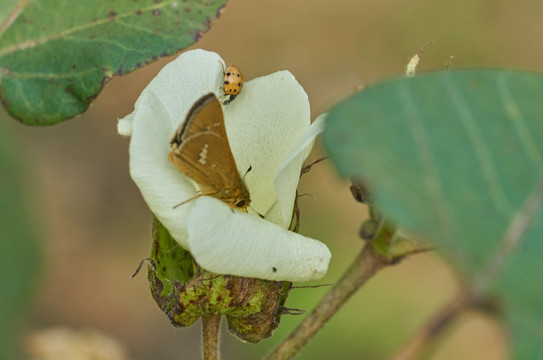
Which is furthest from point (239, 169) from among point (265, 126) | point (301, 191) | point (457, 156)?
point (301, 191)

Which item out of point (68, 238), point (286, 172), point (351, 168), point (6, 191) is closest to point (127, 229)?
point (68, 238)

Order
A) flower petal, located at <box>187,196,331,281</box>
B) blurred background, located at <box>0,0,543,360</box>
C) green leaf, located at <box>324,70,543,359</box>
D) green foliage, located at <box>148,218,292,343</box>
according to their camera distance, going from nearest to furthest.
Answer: green leaf, located at <box>324,70,543,359</box>, flower petal, located at <box>187,196,331,281</box>, green foliage, located at <box>148,218,292,343</box>, blurred background, located at <box>0,0,543,360</box>

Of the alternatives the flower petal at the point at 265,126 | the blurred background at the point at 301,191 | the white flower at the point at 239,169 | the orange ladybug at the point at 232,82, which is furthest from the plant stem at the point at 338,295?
the blurred background at the point at 301,191

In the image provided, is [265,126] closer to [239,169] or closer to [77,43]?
[239,169]

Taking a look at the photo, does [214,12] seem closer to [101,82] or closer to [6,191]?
[101,82]

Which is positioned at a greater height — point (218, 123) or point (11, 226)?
point (218, 123)

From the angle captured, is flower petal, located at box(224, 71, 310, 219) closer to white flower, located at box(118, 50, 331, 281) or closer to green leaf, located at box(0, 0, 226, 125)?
white flower, located at box(118, 50, 331, 281)

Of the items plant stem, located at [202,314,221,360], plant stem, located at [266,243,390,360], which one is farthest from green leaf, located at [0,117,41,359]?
plant stem, located at [266,243,390,360]
